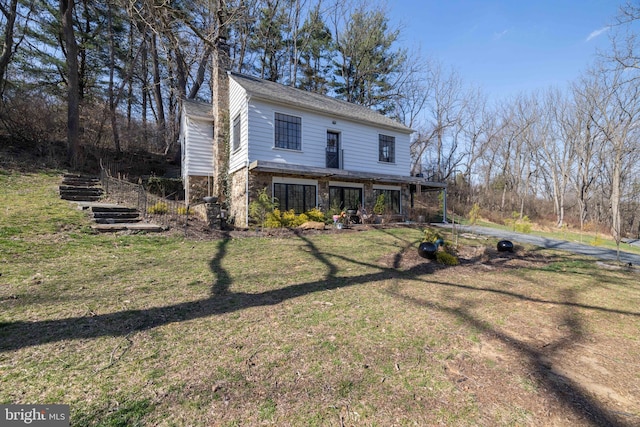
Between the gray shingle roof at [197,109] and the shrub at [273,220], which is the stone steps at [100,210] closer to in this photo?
the shrub at [273,220]

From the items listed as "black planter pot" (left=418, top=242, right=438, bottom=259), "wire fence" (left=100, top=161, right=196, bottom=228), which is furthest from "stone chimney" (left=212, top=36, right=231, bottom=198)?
"black planter pot" (left=418, top=242, right=438, bottom=259)

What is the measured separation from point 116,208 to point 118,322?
735 centimetres

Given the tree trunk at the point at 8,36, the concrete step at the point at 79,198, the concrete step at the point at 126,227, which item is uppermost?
the tree trunk at the point at 8,36

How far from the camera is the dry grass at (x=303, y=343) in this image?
2.04 m

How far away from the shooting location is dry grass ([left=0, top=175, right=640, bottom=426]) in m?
2.04

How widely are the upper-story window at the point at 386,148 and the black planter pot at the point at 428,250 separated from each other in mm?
8425

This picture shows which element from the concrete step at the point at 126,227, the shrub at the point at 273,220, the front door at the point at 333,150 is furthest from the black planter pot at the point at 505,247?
the concrete step at the point at 126,227

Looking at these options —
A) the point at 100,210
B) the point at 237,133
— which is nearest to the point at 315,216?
the point at 237,133

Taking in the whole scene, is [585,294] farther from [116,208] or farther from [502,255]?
[116,208]

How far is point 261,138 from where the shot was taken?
11117 millimetres

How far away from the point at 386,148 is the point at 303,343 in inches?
536

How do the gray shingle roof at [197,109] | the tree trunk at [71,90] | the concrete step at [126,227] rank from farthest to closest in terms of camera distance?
the tree trunk at [71,90], the gray shingle roof at [197,109], the concrete step at [126,227]

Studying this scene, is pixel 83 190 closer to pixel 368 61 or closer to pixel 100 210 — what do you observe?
A: pixel 100 210

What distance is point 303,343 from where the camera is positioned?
291 centimetres
